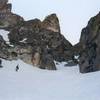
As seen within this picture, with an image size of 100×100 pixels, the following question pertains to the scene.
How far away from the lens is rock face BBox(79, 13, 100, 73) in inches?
2269

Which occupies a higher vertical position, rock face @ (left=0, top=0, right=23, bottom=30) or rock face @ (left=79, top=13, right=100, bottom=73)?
rock face @ (left=0, top=0, right=23, bottom=30)

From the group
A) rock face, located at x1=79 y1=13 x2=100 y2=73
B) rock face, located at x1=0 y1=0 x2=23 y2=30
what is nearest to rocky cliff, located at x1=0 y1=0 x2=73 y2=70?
rock face, located at x1=0 y1=0 x2=23 y2=30

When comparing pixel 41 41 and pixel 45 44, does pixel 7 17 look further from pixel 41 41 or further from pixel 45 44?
pixel 41 41

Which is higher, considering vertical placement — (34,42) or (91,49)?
(34,42)

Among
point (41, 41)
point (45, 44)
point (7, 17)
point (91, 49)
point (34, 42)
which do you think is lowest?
point (91, 49)

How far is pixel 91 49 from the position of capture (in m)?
60.7

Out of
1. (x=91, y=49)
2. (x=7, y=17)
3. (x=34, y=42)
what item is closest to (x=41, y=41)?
(x=34, y=42)

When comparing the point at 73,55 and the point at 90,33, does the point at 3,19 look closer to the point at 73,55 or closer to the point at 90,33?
the point at 73,55

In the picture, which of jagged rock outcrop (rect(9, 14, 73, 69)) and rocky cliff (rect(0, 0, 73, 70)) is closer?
rocky cliff (rect(0, 0, 73, 70))

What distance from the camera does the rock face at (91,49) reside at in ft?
189

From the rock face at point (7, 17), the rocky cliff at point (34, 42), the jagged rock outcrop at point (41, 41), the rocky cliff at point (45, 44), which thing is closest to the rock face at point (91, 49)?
the rocky cliff at point (45, 44)

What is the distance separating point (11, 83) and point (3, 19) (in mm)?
65462

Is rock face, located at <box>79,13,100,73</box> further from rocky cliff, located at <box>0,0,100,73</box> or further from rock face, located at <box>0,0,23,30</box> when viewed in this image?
rock face, located at <box>0,0,23,30</box>

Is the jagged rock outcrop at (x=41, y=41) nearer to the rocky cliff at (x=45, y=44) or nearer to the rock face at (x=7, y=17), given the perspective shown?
the rocky cliff at (x=45, y=44)
